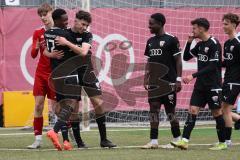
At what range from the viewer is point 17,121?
58.6 ft

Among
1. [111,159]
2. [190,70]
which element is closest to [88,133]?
[190,70]

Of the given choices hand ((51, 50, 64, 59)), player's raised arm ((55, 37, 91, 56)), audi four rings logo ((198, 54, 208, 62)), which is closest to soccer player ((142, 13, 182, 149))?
audi four rings logo ((198, 54, 208, 62))

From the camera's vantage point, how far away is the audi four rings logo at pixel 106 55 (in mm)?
18000

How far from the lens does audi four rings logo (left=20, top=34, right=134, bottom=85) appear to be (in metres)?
18.0

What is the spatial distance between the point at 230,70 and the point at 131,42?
6.33 m

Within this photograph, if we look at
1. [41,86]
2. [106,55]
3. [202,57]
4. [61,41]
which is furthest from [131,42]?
[61,41]

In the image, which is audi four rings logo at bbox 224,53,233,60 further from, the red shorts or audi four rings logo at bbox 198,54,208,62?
the red shorts

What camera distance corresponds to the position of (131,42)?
18375 mm

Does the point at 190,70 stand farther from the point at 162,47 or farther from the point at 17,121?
the point at 162,47

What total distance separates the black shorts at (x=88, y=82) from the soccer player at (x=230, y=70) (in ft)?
7.10

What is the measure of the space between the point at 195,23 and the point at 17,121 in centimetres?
728

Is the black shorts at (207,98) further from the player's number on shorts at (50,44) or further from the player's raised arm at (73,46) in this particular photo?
the player's number on shorts at (50,44)

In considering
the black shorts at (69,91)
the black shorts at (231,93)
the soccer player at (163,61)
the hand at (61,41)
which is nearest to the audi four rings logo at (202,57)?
the soccer player at (163,61)

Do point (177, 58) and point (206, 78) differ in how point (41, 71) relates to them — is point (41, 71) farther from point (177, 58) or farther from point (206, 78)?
point (206, 78)
